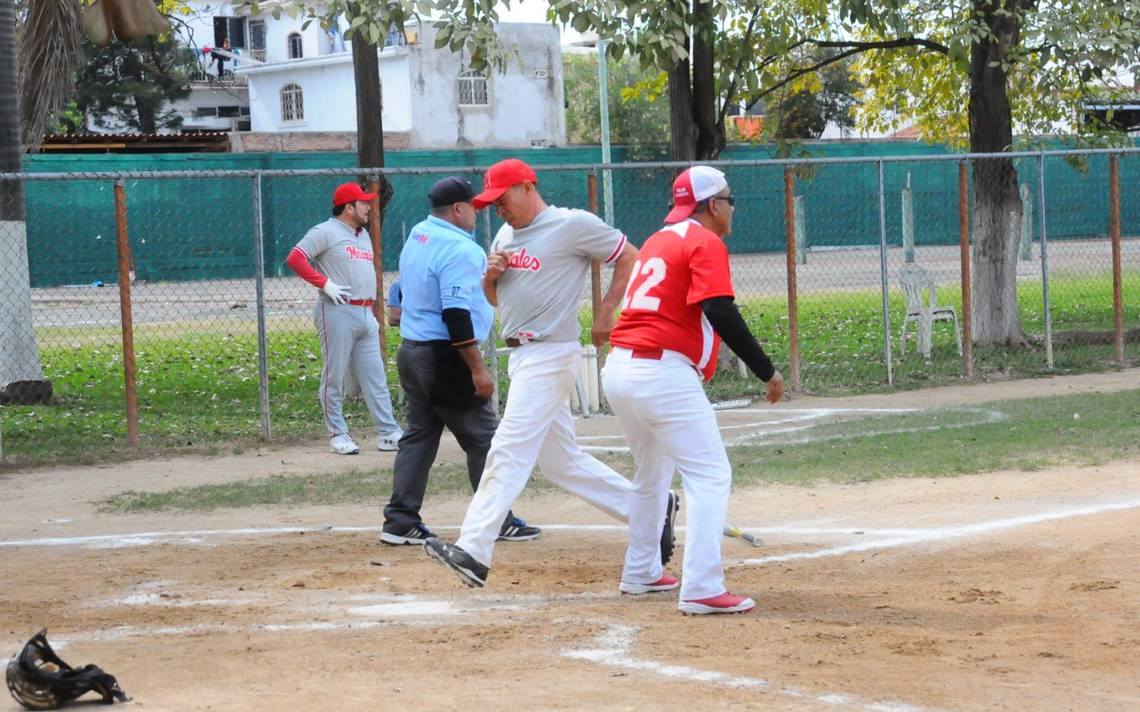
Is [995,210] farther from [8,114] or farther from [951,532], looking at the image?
[8,114]

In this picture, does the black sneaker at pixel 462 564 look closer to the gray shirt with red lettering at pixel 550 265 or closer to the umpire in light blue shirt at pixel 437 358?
the gray shirt with red lettering at pixel 550 265

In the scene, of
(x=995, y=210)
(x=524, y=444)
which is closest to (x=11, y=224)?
(x=524, y=444)

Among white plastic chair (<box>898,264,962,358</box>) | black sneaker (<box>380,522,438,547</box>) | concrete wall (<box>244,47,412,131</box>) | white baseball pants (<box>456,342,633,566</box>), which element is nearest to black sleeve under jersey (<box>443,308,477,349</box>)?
white baseball pants (<box>456,342,633,566</box>)

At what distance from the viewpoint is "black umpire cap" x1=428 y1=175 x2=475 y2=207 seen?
332 inches

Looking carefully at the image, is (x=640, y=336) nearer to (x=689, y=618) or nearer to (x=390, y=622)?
(x=689, y=618)

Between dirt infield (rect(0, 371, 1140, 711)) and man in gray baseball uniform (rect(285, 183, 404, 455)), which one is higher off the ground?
man in gray baseball uniform (rect(285, 183, 404, 455))

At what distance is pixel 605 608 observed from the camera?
689 cm

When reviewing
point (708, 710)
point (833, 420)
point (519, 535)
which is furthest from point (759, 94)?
point (708, 710)

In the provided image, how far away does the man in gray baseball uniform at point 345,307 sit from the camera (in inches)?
483

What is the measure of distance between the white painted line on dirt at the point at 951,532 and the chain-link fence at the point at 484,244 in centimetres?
575

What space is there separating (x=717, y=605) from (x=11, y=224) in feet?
32.2

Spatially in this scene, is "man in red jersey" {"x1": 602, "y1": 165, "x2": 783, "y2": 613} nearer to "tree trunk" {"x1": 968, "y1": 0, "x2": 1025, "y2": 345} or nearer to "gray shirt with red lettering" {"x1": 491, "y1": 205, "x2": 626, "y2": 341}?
"gray shirt with red lettering" {"x1": 491, "y1": 205, "x2": 626, "y2": 341}

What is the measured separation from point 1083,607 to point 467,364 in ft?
11.1

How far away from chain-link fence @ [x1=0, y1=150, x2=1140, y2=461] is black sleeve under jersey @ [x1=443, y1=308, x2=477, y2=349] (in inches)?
203
